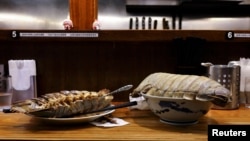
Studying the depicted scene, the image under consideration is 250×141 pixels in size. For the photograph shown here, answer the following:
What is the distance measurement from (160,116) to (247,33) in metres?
0.83

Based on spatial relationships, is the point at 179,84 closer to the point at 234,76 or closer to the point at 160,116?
the point at 160,116

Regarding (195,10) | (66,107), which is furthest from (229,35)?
(195,10)

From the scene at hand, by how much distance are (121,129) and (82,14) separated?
109 centimetres

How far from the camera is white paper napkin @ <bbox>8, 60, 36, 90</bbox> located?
1.56m

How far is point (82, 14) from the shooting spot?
1.99 meters

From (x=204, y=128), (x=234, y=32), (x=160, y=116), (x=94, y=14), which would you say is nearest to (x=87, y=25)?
(x=94, y=14)

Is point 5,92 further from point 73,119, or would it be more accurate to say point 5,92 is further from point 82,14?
point 82,14

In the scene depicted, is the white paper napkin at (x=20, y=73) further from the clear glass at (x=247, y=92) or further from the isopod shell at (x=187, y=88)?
the clear glass at (x=247, y=92)

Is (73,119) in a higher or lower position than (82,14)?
lower

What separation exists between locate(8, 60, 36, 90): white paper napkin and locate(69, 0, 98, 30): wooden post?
1.65 ft

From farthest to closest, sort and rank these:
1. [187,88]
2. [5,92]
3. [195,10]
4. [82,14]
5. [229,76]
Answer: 1. [195,10]
2. [82,14]
3. [5,92]
4. [229,76]
5. [187,88]

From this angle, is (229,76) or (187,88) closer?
(187,88)

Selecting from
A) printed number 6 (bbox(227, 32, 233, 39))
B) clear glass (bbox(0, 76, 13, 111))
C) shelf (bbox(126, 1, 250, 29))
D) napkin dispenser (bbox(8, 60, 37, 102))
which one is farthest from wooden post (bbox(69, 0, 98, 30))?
shelf (bbox(126, 1, 250, 29))

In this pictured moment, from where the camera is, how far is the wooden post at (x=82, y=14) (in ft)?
6.53
